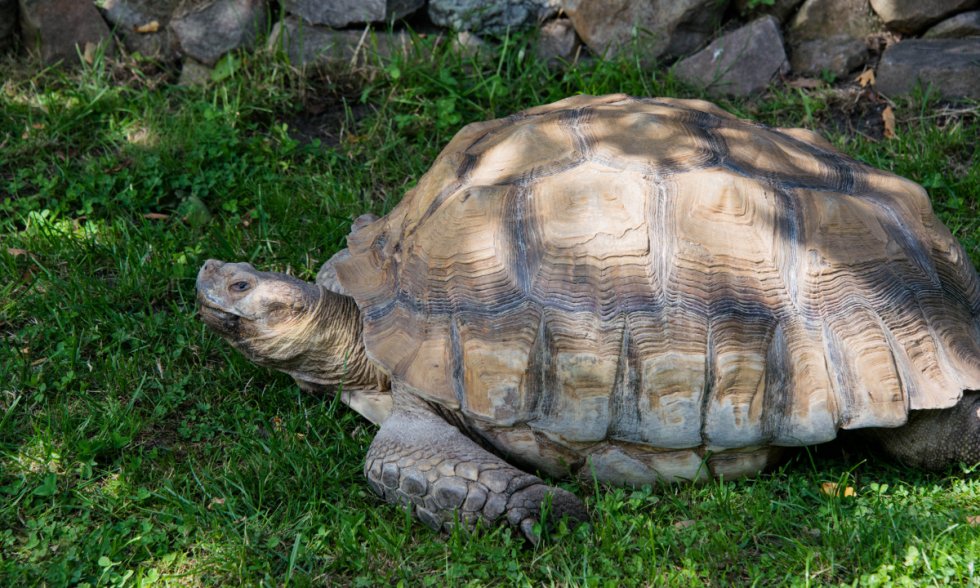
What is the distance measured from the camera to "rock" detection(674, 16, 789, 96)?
4895mm

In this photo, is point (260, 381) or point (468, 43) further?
point (468, 43)

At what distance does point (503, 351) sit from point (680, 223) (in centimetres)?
78

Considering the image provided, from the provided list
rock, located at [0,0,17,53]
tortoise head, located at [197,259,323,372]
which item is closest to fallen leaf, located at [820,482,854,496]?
tortoise head, located at [197,259,323,372]

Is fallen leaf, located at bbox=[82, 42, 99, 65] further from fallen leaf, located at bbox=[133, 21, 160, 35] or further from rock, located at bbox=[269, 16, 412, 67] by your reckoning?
rock, located at bbox=[269, 16, 412, 67]

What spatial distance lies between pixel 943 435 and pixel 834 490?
0.44 meters

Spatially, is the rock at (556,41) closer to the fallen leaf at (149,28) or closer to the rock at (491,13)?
the rock at (491,13)

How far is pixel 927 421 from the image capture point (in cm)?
281

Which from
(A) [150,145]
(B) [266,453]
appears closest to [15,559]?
(B) [266,453]

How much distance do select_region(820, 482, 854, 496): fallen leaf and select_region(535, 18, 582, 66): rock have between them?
10.6 feet

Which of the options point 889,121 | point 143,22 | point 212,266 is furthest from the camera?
Answer: point 143,22

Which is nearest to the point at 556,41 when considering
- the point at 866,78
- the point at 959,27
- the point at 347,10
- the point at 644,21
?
the point at 644,21

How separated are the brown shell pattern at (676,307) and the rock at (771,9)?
8.39ft

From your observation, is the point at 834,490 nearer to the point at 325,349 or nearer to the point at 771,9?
the point at 325,349

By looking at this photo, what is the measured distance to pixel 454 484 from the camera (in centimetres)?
266
